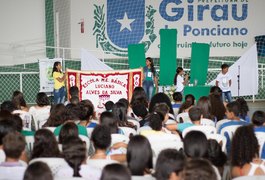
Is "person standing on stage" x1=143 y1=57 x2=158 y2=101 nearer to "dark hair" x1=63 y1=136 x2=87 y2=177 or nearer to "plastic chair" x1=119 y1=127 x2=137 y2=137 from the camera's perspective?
"plastic chair" x1=119 y1=127 x2=137 y2=137

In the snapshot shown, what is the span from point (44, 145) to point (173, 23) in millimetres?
11907

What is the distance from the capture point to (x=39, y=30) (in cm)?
1550

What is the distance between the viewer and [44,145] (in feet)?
13.3

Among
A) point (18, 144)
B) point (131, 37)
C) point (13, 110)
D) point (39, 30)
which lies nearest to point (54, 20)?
point (39, 30)

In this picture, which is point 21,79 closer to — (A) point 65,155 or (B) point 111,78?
(B) point 111,78

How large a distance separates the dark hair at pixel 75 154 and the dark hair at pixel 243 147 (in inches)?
45.8

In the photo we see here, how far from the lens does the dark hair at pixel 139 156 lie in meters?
3.60

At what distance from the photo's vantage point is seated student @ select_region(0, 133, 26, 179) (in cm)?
372

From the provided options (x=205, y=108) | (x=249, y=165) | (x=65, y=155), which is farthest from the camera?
(x=205, y=108)

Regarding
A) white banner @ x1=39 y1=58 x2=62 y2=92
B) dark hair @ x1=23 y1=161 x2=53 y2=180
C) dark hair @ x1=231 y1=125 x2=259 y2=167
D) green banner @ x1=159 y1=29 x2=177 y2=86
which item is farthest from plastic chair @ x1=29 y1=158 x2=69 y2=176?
white banner @ x1=39 y1=58 x2=62 y2=92

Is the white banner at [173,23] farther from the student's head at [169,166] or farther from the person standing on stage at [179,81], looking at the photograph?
the student's head at [169,166]

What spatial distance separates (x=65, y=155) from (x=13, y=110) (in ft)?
9.76

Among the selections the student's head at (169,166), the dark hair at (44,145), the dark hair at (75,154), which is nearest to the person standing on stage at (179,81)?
the dark hair at (44,145)

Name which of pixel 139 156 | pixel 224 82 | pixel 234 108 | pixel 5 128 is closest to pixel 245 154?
pixel 139 156
